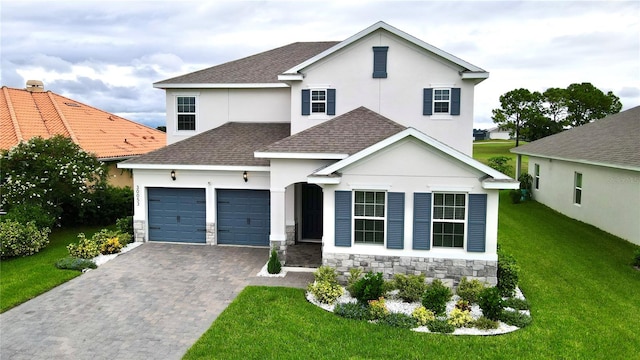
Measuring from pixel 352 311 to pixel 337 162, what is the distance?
4.29 meters

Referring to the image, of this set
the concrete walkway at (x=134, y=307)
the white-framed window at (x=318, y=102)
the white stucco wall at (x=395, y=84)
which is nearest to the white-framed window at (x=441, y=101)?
the white stucco wall at (x=395, y=84)

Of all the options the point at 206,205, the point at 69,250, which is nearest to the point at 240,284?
the point at 206,205

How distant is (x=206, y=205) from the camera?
1628cm

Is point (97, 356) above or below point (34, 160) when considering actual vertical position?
below

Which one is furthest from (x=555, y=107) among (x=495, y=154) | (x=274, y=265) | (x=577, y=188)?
(x=274, y=265)

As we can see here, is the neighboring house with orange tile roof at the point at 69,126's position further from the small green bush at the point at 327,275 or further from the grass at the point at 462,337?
the grass at the point at 462,337

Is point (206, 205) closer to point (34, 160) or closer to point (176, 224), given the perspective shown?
point (176, 224)

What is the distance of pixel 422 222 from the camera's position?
38.6 ft

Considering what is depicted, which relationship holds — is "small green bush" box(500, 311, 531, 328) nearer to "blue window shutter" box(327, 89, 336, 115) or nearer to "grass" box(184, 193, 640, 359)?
"grass" box(184, 193, 640, 359)

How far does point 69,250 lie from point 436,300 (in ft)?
39.5

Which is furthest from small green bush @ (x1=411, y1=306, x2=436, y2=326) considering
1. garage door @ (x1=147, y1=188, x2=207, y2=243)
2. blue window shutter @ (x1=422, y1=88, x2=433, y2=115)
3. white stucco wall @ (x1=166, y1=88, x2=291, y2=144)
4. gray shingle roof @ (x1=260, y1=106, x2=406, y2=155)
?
white stucco wall @ (x1=166, y1=88, x2=291, y2=144)

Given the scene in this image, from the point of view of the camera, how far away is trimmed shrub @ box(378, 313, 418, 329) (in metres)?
9.65

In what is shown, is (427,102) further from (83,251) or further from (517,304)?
(83,251)

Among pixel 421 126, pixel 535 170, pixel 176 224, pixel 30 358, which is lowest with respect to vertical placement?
pixel 30 358
